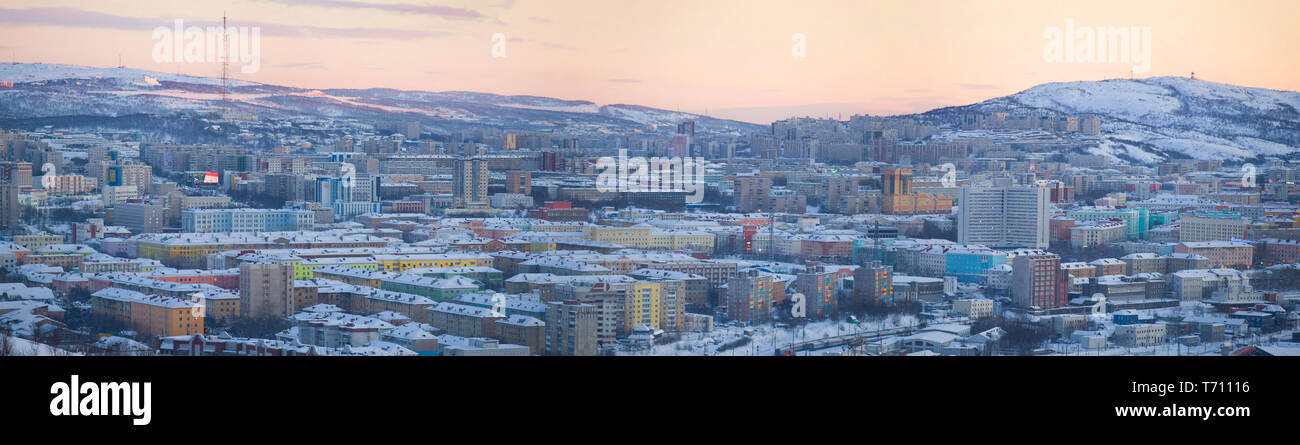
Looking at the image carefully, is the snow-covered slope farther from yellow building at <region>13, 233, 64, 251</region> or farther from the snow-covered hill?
yellow building at <region>13, 233, 64, 251</region>

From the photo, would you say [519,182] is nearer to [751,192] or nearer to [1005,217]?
[751,192]

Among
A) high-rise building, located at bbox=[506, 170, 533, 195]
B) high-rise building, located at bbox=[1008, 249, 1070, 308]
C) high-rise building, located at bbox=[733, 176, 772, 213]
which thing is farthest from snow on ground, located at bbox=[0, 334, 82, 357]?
high-rise building, located at bbox=[506, 170, 533, 195]

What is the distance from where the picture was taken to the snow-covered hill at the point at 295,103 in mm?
15570

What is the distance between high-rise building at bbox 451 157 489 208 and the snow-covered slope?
5231mm

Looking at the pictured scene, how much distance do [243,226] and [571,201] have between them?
335cm

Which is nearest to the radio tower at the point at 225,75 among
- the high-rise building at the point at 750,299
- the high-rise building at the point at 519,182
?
the high-rise building at the point at 519,182

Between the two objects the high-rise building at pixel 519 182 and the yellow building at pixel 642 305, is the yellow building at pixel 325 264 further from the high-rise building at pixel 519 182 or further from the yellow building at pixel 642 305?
the high-rise building at pixel 519 182

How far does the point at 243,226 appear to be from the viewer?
47.4 ft

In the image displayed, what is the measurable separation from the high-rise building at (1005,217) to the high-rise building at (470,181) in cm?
523

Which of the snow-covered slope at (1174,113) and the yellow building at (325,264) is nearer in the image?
the yellow building at (325,264)

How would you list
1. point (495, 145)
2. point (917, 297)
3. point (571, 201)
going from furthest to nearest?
1. point (495, 145)
2. point (571, 201)
3. point (917, 297)

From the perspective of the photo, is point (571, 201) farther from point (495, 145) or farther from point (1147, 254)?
point (1147, 254)

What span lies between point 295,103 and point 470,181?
2.09m
